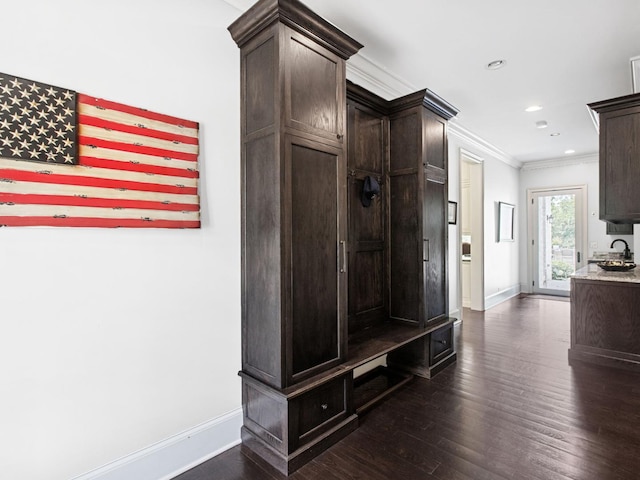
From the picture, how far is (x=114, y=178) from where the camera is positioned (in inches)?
70.2

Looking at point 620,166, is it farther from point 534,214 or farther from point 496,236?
point 534,214

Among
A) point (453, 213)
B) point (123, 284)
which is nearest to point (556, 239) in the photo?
point (453, 213)

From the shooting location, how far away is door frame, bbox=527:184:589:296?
7.09 metres

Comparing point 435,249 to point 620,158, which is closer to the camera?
point 435,249

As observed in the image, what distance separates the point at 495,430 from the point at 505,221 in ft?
18.2

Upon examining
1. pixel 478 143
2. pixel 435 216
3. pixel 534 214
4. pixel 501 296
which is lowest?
pixel 501 296

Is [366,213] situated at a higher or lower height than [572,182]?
lower

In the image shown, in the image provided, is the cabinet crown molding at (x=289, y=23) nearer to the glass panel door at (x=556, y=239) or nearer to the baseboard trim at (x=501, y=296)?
the baseboard trim at (x=501, y=296)

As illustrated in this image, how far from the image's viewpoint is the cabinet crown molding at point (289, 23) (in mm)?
1951

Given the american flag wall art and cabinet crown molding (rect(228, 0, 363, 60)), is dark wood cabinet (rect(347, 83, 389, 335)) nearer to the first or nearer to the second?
cabinet crown molding (rect(228, 0, 363, 60))

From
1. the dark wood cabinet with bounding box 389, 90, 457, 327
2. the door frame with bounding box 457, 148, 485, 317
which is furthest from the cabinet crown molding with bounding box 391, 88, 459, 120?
the door frame with bounding box 457, 148, 485, 317

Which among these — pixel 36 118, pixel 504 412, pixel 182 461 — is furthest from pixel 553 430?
pixel 36 118

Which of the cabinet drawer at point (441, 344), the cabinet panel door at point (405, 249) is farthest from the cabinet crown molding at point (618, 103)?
the cabinet drawer at point (441, 344)

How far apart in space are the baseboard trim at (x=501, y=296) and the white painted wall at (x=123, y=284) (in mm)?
5297
